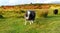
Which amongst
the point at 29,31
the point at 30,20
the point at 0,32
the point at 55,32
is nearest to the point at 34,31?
the point at 29,31

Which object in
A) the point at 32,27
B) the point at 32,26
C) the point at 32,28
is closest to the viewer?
the point at 32,28

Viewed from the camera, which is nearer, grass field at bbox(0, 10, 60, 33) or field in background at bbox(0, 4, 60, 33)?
grass field at bbox(0, 10, 60, 33)

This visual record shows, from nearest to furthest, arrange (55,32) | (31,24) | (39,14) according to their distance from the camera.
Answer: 1. (55,32)
2. (31,24)
3. (39,14)

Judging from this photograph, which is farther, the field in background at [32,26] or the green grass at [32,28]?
the field in background at [32,26]

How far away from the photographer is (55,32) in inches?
671

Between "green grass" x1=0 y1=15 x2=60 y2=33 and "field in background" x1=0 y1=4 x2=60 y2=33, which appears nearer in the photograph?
"green grass" x1=0 y1=15 x2=60 y2=33

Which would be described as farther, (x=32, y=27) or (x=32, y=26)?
(x=32, y=26)

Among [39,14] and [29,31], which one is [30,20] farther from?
[39,14]

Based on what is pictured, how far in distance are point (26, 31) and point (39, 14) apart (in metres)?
13.0

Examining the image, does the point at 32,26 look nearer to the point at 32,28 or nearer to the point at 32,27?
the point at 32,27

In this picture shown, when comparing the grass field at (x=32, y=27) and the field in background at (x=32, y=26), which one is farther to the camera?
the field in background at (x=32, y=26)

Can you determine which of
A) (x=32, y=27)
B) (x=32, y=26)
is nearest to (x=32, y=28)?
(x=32, y=27)

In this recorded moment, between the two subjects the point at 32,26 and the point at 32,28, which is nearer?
the point at 32,28

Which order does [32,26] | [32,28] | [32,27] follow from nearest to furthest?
[32,28]
[32,27]
[32,26]
